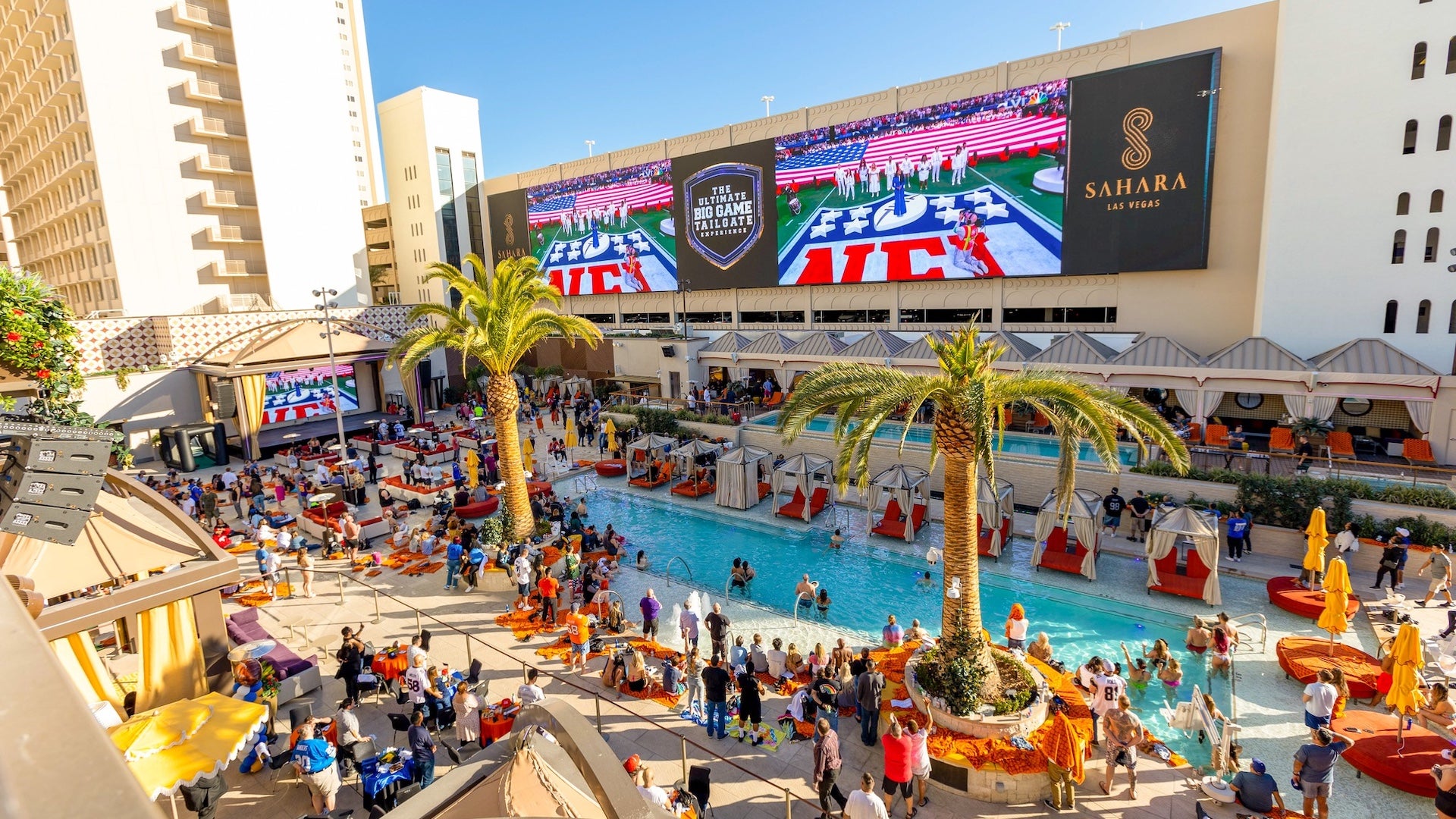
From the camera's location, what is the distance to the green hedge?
16.5m

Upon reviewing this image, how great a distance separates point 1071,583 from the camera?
56.4ft

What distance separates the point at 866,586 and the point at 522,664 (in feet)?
28.1

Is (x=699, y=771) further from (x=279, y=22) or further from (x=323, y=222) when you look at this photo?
(x=279, y=22)

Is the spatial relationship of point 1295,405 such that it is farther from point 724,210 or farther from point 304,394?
point 304,394

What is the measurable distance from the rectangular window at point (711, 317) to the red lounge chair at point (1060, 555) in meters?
24.7

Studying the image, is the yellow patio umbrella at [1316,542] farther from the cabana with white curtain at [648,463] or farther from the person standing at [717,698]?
the cabana with white curtain at [648,463]

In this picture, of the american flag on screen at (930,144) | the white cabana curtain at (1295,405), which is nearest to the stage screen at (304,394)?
the american flag on screen at (930,144)

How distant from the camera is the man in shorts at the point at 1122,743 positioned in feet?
33.3

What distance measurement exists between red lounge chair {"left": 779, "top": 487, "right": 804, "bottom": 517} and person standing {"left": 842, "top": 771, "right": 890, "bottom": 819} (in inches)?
524

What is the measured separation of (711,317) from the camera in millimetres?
41094

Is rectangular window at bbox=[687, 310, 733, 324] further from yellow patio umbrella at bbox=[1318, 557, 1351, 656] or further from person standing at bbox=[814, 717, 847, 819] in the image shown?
person standing at bbox=[814, 717, 847, 819]

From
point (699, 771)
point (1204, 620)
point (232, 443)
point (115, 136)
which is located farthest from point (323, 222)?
point (1204, 620)

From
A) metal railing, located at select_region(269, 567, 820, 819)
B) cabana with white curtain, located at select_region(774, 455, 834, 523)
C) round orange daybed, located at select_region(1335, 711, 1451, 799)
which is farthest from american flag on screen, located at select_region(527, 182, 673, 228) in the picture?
round orange daybed, located at select_region(1335, 711, 1451, 799)

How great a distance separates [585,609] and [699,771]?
23.5 ft
